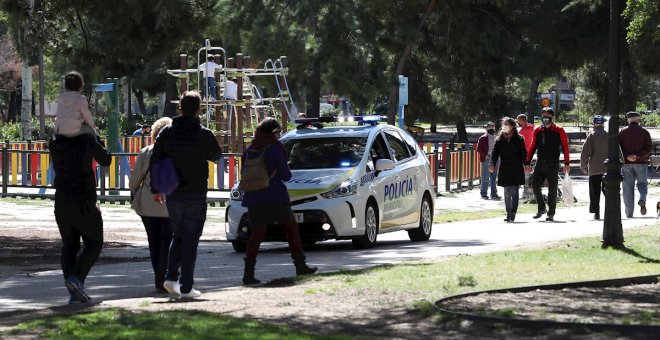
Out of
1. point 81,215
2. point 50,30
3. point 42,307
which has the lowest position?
point 42,307

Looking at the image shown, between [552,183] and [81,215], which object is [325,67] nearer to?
[552,183]

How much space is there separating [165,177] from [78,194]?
76 cm

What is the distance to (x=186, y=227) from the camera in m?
12.3

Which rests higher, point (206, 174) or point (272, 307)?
point (206, 174)

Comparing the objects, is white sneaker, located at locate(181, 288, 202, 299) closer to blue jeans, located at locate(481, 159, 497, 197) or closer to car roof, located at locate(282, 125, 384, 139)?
car roof, located at locate(282, 125, 384, 139)

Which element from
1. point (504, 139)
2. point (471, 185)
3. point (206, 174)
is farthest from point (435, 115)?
point (206, 174)

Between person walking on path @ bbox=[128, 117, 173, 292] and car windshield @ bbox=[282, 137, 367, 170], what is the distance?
19.1ft

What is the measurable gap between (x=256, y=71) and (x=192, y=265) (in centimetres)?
2858

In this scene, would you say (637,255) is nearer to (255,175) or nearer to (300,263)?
(300,263)

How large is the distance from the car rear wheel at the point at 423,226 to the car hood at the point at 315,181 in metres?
2.13

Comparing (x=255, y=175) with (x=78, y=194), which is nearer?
(x=78, y=194)

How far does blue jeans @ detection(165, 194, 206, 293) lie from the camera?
1222 centimetres

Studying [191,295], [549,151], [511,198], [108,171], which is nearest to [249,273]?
[191,295]

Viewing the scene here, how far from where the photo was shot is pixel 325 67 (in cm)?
4028
